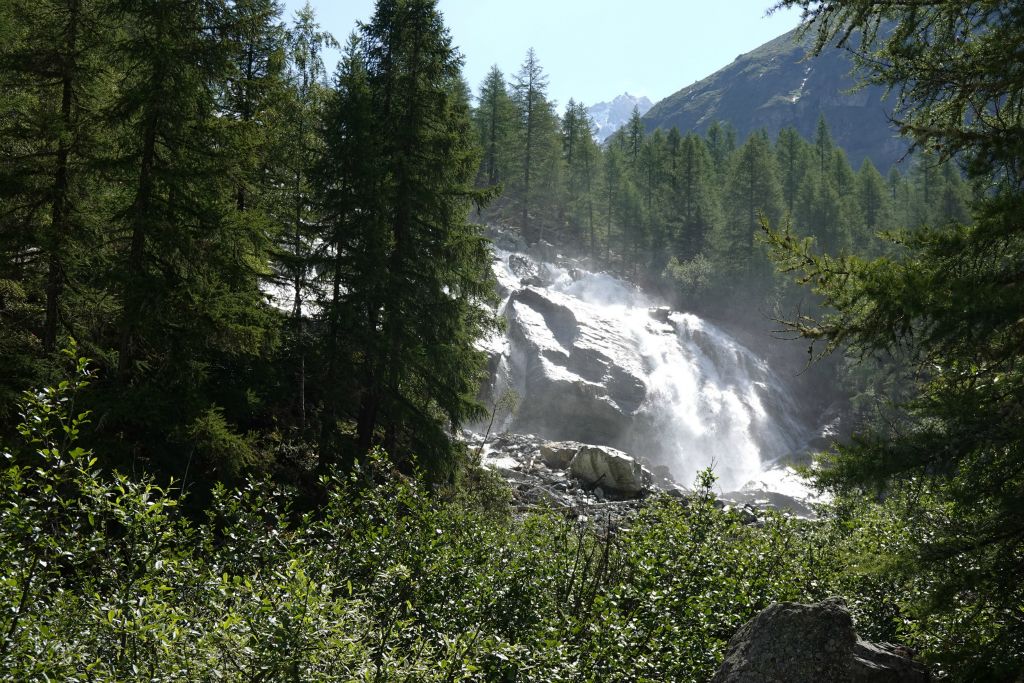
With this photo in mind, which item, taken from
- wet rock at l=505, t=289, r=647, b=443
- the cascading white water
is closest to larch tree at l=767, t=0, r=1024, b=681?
the cascading white water

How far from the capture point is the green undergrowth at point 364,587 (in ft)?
13.3

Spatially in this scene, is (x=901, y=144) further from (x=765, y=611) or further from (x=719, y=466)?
(x=765, y=611)

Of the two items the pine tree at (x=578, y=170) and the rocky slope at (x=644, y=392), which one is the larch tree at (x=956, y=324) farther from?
the pine tree at (x=578, y=170)

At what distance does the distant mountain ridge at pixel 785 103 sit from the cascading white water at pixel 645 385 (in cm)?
9190

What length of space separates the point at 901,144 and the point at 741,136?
28.8 metres

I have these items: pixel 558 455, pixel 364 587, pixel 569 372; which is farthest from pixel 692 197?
pixel 364 587

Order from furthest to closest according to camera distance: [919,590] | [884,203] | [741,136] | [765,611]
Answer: [741,136] < [884,203] < [919,590] < [765,611]

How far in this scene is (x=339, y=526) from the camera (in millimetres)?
6707

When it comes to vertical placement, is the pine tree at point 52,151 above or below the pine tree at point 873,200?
below

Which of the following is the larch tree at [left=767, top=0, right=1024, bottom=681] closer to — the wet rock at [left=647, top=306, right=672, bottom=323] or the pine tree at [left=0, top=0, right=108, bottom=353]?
the pine tree at [left=0, top=0, right=108, bottom=353]

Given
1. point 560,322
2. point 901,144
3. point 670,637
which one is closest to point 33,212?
point 670,637

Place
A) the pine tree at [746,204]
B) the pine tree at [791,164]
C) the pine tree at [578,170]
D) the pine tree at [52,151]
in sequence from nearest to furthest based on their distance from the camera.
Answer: the pine tree at [52,151] < the pine tree at [746,204] < the pine tree at [791,164] < the pine tree at [578,170]

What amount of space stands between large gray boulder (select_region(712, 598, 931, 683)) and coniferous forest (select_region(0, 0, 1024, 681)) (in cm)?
34

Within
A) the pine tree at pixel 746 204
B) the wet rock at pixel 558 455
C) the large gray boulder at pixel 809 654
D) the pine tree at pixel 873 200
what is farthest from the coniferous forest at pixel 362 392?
the pine tree at pixel 873 200
